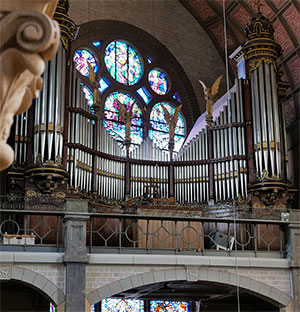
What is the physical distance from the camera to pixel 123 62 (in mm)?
18125

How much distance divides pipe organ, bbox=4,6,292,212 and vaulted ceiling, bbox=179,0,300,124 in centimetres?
124

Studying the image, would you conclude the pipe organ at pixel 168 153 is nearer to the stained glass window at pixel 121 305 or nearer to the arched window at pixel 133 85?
the arched window at pixel 133 85

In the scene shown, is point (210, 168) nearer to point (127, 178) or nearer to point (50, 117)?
point (127, 178)

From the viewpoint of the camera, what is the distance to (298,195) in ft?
51.0

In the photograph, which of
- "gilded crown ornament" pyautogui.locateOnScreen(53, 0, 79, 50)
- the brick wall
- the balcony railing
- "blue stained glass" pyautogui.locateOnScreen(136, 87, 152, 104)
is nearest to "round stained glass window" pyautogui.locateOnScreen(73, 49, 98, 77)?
the brick wall

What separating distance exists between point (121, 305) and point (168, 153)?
3.94 m

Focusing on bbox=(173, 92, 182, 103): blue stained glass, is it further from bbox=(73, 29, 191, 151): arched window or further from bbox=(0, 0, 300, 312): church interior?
bbox=(0, 0, 300, 312): church interior

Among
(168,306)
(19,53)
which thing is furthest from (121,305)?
(19,53)

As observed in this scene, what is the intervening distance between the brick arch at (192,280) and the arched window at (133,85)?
6.95m

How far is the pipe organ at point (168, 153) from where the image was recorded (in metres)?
12.9

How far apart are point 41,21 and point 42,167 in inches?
438

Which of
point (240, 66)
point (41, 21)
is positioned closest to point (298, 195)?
point (240, 66)

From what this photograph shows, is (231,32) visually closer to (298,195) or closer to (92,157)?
(298,195)

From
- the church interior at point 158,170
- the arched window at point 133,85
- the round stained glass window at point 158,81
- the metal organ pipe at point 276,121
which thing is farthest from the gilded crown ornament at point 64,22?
the metal organ pipe at point 276,121
